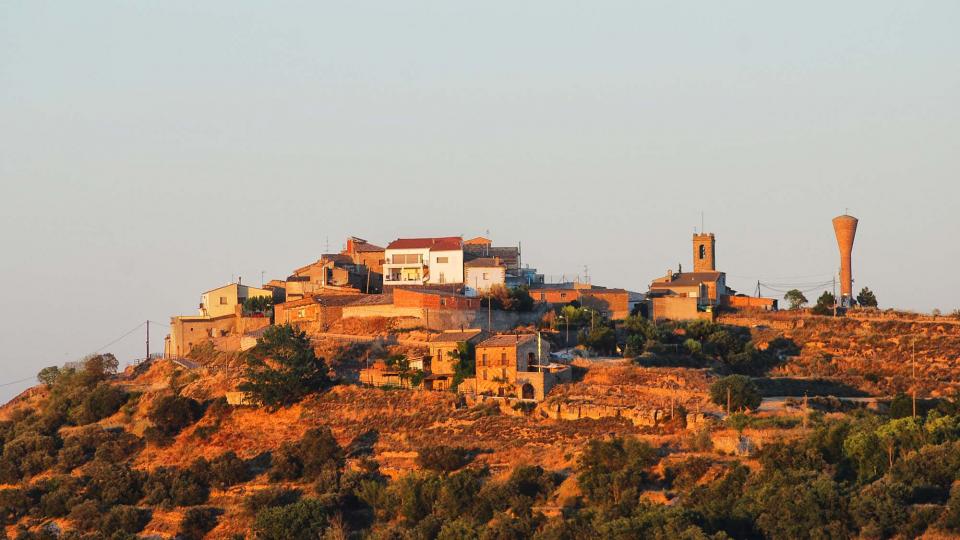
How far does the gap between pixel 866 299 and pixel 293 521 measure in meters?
37.5

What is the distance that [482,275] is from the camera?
231 feet

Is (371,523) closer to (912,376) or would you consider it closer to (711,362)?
(711,362)

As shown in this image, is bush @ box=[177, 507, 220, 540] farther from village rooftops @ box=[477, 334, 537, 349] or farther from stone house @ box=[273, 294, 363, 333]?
stone house @ box=[273, 294, 363, 333]

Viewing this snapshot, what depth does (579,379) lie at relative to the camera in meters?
55.4

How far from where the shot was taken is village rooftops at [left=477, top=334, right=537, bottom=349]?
5501 centimetres

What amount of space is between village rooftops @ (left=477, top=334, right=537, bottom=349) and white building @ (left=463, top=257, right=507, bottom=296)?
43.9ft

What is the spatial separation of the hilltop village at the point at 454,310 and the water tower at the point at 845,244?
4322mm

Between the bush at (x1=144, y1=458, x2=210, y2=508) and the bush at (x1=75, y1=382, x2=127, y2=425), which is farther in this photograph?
the bush at (x1=75, y1=382, x2=127, y2=425)

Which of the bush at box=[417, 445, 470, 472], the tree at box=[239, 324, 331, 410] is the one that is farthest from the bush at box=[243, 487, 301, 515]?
the tree at box=[239, 324, 331, 410]

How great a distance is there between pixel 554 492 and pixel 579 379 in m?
9.67

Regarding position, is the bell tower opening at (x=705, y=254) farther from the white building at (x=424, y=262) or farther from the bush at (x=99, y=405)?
the bush at (x=99, y=405)

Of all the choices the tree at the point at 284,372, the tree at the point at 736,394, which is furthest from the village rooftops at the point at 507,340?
the tree at the point at 736,394

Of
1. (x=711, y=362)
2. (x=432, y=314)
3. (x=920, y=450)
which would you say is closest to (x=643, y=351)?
(x=711, y=362)

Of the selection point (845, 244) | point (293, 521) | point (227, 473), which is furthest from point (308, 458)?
point (845, 244)
